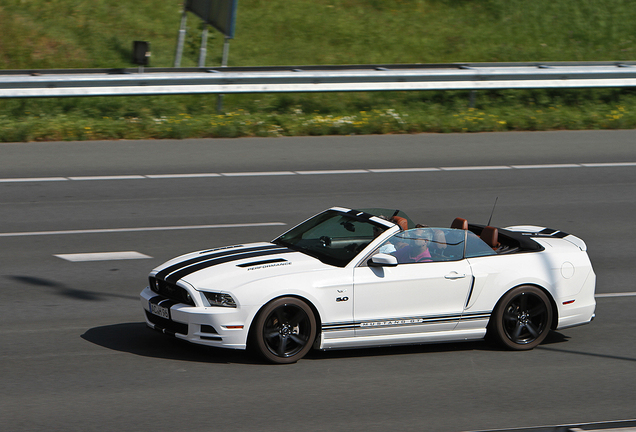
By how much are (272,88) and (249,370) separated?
11.6 metres

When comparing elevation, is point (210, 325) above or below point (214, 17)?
below

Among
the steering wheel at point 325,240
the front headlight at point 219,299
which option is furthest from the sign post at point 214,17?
the front headlight at point 219,299

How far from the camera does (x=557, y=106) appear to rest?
20.4 m

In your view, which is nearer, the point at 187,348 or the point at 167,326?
the point at 167,326

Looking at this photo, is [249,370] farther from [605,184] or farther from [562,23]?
[562,23]

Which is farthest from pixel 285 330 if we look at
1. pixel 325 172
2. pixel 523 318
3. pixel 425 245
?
pixel 325 172

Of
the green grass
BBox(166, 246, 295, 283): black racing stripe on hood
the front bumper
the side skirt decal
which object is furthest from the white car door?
the green grass

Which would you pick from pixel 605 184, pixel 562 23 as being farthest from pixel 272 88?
pixel 562 23

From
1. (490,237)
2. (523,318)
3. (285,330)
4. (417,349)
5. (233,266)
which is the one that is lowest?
(417,349)

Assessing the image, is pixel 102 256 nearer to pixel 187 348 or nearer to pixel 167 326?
pixel 187 348

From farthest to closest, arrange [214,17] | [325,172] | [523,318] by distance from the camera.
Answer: [214,17]
[325,172]
[523,318]

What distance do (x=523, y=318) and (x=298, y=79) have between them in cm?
1102

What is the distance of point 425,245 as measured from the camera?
7934 millimetres

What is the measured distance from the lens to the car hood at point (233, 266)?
7230mm
